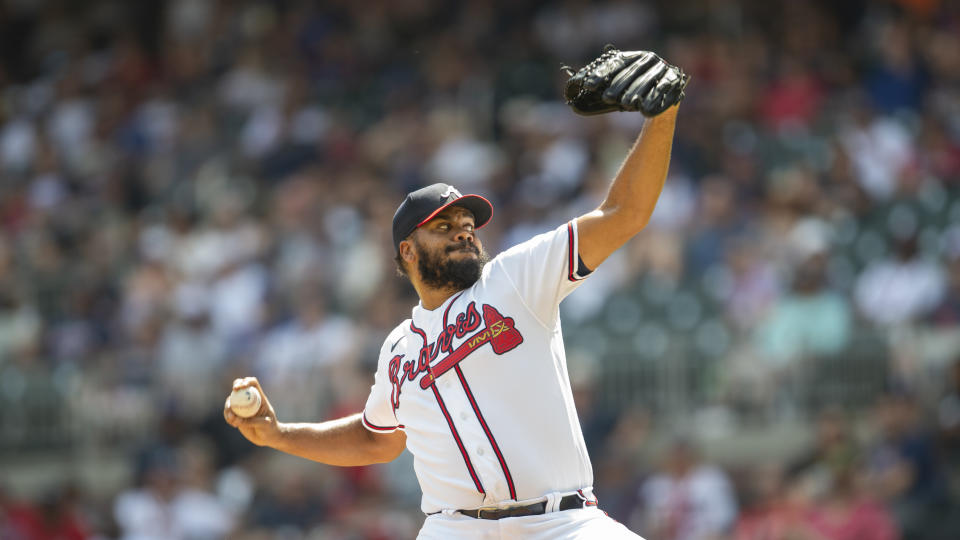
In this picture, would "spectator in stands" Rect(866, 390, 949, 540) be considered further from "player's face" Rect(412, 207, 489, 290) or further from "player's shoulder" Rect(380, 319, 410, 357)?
"player's face" Rect(412, 207, 489, 290)

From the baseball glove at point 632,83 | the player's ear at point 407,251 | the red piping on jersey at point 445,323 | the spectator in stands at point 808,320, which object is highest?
the spectator in stands at point 808,320

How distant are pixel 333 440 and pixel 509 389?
105cm

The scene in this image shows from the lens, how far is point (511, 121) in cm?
1173

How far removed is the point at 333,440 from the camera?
482cm

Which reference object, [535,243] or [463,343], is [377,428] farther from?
[535,243]

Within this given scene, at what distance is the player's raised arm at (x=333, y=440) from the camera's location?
4750 millimetres

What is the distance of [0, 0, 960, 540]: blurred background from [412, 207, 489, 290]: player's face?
432cm

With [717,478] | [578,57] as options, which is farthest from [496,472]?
[578,57]

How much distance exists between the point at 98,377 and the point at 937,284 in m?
6.30

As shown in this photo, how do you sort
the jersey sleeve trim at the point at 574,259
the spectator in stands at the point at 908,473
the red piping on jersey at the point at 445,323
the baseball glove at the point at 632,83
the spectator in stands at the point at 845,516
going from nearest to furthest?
the baseball glove at the point at 632,83
the jersey sleeve trim at the point at 574,259
the red piping on jersey at the point at 445,323
the spectator in stands at the point at 845,516
the spectator in stands at the point at 908,473

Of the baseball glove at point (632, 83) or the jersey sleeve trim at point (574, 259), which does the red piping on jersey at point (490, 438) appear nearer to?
the jersey sleeve trim at point (574, 259)

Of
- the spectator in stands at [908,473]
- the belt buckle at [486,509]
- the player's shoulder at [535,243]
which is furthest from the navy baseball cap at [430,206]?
the spectator in stands at [908,473]

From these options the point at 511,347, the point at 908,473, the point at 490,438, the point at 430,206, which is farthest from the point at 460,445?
the point at 908,473

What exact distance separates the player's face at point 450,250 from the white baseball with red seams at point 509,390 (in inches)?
3.2
